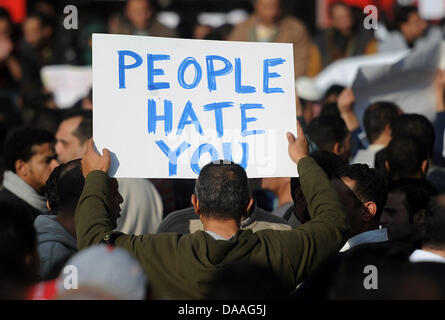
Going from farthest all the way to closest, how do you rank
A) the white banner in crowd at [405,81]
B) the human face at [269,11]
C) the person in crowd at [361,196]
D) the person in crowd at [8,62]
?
1. the person in crowd at [8,62]
2. the human face at [269,11]
3. the white banner in crowd at [405,81]
4. the person in crowd at [361,196]

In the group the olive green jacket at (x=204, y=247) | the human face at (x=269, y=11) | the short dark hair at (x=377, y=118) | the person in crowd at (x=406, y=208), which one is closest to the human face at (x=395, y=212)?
the person in crowd at (x=406, y=208)

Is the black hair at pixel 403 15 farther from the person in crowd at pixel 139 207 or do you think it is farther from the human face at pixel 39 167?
the human face at pixel 39 167

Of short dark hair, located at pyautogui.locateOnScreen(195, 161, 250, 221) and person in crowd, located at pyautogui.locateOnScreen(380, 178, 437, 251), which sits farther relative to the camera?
person in crowd, located at pyautogui.locateOnScreen(380, 178, 437, 251)

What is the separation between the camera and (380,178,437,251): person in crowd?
4.23m

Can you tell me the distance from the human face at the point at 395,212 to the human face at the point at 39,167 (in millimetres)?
2170

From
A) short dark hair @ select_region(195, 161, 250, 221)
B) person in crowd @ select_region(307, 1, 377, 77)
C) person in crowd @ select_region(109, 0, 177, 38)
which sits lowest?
short dark hair @ select_region(195, 161, 250, 221)

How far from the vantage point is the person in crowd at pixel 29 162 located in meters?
4.99

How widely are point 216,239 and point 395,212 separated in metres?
1.44

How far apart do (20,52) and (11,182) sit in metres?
5.69

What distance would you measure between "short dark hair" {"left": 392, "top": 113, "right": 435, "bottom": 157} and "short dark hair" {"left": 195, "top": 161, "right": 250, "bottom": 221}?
8.09 feet

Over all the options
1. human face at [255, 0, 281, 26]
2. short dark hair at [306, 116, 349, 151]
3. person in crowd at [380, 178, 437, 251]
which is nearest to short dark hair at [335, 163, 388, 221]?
person in crowd at [380, 178, 437, 251]

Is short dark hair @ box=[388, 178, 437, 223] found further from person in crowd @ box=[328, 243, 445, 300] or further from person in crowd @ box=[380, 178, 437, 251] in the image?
person in crowd @ box=[328, 243, 445, 300]

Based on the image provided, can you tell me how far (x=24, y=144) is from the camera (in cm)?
527

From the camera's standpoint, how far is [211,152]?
3.98 meters
